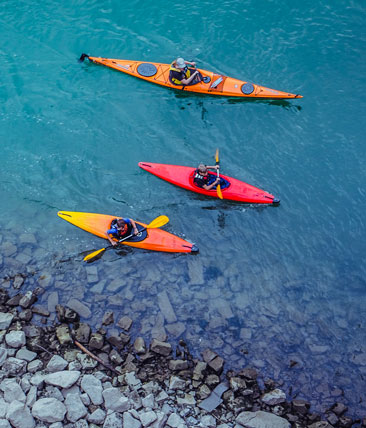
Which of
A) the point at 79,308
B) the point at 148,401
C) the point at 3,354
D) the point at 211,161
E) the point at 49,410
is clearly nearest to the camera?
the point at 49,410

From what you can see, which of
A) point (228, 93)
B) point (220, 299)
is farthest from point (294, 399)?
point (228, 93)

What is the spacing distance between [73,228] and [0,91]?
19.9ft

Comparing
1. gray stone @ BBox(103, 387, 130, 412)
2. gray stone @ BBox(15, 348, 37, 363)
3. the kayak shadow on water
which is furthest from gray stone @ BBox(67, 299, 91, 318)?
the kayak shadow on water

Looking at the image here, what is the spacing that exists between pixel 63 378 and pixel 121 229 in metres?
3.78

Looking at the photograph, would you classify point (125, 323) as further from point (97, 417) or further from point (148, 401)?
point (97, 417)

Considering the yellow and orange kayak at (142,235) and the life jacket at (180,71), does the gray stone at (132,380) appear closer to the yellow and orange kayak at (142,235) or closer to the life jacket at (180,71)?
the yellow and orange kayak at (142,235)

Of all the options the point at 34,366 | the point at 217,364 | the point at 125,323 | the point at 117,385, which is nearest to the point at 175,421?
the point at 117,385

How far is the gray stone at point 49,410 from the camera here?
7.11 m

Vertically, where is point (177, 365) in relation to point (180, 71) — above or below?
below

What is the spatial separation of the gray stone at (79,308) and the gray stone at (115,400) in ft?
6.73

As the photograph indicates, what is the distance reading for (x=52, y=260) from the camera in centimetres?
1035

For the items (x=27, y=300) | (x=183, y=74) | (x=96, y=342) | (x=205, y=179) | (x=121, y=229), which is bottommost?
(x=27, y=300)

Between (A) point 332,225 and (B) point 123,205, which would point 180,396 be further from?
(A) point 332,225

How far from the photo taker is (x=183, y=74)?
13523 mm
